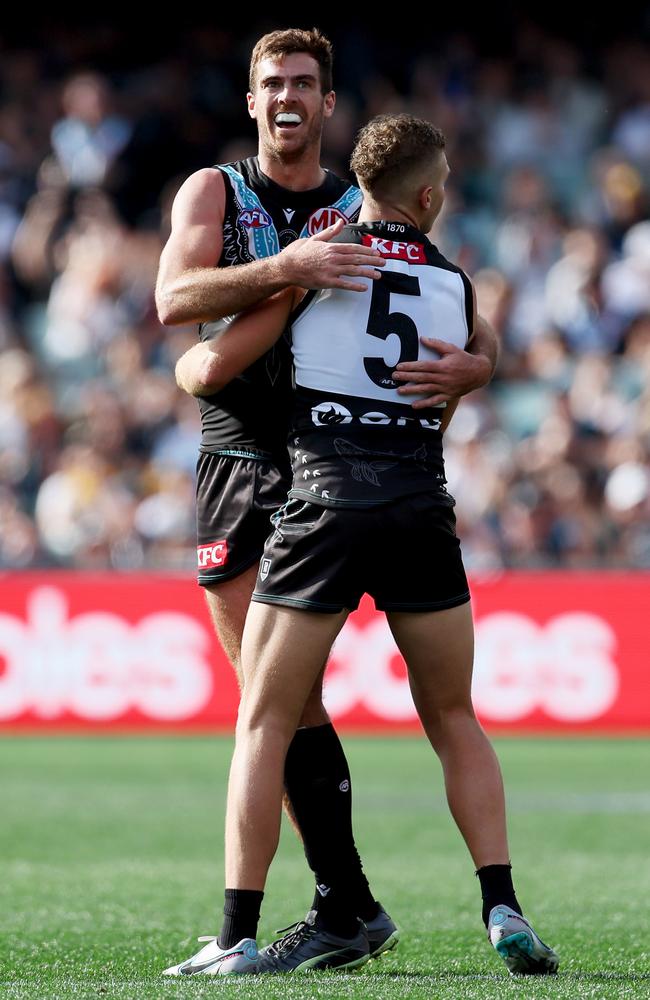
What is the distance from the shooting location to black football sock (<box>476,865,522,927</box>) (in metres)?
4.21

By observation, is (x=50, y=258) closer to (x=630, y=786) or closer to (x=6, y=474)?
(x=6, y=474)

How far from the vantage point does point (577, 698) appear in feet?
39.1

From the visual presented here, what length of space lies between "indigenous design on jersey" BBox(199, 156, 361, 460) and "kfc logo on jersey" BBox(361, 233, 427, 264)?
47cm

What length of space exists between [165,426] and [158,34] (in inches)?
252

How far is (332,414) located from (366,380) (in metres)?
Result: 0.12

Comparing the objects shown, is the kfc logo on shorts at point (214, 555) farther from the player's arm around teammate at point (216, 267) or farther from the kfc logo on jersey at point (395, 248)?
the kfc logo on jersey at point (395, 248)

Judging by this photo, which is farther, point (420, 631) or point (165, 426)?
point (165, 426)

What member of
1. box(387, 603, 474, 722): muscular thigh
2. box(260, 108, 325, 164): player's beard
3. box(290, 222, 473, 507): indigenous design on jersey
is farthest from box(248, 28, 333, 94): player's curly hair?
box(387, 603, 474, 722): muscular thigh

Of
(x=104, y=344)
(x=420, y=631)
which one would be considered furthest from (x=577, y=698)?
(x=420, y=631)

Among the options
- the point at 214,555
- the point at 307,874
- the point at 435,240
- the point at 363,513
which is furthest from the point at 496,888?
the point at 435,240

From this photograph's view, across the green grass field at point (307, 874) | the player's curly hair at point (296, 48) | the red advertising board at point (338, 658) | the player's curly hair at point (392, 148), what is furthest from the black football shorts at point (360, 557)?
the red advertising board at point (338, 658)

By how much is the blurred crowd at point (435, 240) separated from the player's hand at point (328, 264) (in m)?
8.09

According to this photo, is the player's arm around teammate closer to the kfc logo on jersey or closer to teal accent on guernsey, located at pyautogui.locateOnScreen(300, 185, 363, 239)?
the kfc logo on jersey

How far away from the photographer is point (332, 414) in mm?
4184
